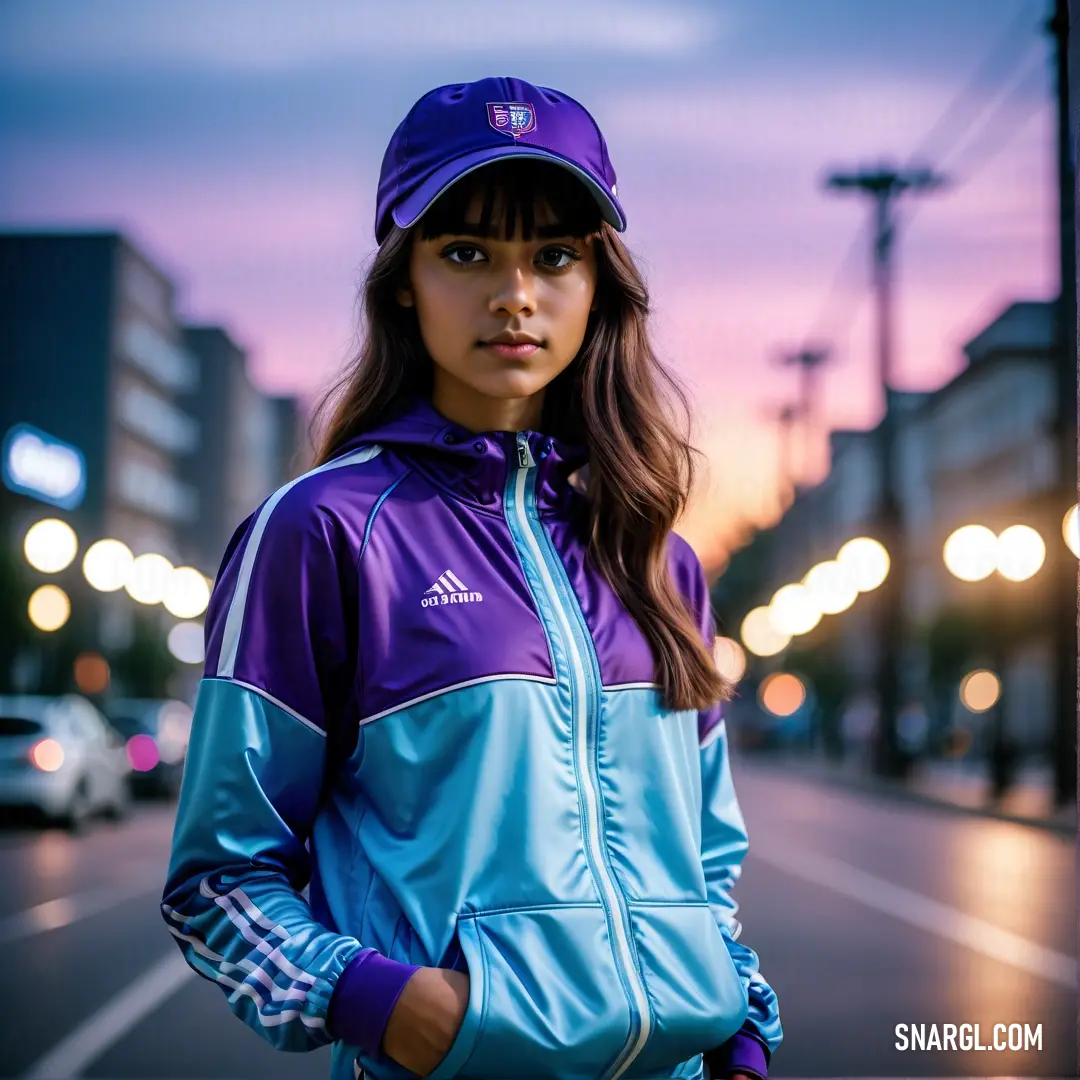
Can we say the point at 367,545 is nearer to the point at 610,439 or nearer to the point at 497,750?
the point at 497,750

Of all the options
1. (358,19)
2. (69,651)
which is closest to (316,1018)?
(358,19)

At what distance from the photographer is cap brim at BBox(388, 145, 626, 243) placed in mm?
1820

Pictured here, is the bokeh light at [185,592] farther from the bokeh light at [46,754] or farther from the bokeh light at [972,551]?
the bokeh light at [972,551]

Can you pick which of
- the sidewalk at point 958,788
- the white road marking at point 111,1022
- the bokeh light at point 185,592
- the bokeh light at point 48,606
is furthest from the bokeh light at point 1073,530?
the bokeh light at point 48,606

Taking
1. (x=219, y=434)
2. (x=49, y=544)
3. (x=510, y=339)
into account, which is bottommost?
(x=510, y=339)

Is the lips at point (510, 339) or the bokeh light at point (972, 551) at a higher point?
the bokeh light at point (972, 551)

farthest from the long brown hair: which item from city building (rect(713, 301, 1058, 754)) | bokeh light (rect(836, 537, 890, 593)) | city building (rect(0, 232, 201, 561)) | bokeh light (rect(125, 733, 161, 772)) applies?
city building (rect(0, 232, 201, 561))

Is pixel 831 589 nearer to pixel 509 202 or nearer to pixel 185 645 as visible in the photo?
pixel 185 645

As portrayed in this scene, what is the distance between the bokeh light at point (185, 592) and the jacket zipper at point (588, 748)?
48.9 feet

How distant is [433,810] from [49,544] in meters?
11.7

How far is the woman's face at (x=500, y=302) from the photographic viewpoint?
190cm

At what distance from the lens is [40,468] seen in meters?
24.7

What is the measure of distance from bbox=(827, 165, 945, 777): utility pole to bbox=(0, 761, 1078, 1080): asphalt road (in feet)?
35.9

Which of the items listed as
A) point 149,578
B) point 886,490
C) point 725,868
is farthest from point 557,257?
point 886,490
